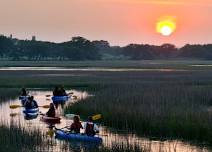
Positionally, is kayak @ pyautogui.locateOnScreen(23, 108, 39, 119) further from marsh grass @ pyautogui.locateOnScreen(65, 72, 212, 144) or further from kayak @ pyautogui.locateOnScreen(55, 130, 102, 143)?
kayak @ pyautogui.locateOnScreen(55, 130, 102, 143)

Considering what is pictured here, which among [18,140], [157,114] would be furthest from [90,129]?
[157,114]

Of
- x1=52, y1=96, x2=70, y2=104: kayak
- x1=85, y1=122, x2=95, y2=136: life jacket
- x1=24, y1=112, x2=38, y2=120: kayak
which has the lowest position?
x1=24, y1=112, x2=38, y2=120: kayak

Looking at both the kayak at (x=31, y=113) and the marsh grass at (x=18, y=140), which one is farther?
the kayak at (x=31, y=113)

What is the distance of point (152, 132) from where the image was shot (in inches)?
883

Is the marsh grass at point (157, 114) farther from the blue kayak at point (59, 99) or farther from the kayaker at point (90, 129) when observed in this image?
the blue kayak at point (59, 99)

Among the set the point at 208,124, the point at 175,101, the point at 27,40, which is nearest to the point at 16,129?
the point at 208,124

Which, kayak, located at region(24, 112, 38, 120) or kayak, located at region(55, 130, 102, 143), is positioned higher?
kayak, located at region(55, 130, 102, 143)

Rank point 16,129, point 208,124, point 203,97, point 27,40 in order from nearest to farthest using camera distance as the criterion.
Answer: point 16,129
point 208,124
point 203,97
point 27,40

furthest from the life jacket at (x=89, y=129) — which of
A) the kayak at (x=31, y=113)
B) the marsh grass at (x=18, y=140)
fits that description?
the kayak at (x=31, y=113)

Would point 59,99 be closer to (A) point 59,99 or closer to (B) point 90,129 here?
(A) point 59,99

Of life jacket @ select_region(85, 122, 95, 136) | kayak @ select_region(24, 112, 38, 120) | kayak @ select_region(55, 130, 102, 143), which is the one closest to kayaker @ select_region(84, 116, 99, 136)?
life jacket @ select_region(85, 122, 95, 136)

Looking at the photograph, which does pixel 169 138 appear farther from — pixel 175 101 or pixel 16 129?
pixel 175 101

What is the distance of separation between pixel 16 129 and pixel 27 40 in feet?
596

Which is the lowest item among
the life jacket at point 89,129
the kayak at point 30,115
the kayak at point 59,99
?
the kayak at point 30,115
